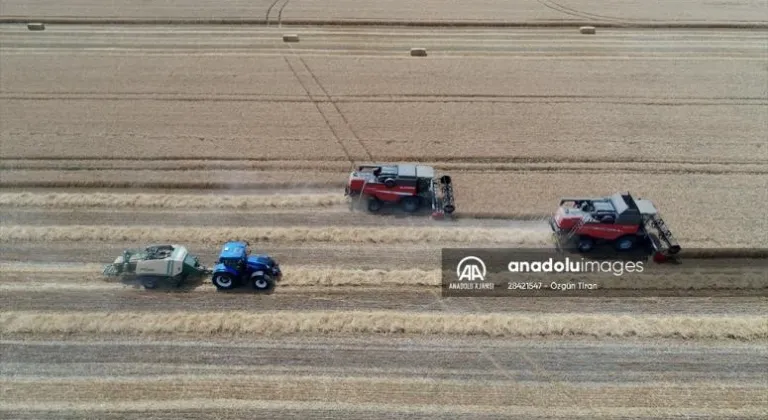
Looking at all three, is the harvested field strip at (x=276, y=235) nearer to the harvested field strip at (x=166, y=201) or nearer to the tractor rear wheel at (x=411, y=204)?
the tractor rear wheel at (x=411, y=204)

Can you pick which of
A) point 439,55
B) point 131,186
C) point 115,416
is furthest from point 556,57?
point 115,416

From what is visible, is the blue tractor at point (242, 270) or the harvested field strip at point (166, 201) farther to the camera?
the harvested field strip at point (166, 201)

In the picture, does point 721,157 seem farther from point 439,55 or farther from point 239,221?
point 239,221

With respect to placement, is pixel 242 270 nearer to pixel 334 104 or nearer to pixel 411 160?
pixel 411 160

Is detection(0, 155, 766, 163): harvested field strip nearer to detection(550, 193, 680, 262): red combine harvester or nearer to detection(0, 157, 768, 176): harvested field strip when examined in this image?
detection(0, 157, 768, 176): harvested field strip

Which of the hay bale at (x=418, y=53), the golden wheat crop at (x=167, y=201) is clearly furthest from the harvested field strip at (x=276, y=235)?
the hay bale at (x=418, y=53)

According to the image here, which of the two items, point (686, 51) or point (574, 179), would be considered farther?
point (686, 51)
